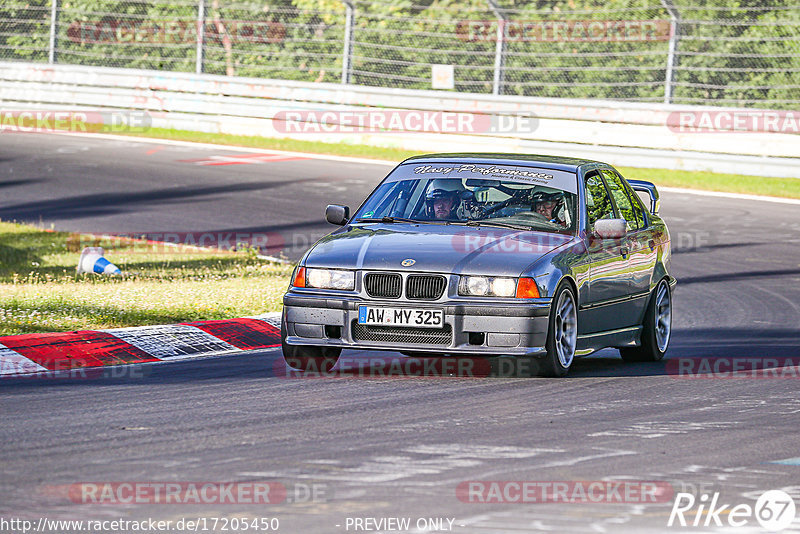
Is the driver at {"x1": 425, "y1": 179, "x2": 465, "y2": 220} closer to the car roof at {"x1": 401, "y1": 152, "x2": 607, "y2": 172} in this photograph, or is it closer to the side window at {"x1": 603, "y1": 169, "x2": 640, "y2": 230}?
the car roof at {"x1": 401, "y1": 152, "x2": 607, "y2": 172}

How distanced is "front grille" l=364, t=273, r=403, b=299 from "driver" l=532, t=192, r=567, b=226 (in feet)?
4.89

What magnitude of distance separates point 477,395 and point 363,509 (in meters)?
2.98

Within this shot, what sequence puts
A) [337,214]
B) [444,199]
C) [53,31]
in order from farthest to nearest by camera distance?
[53,31] < [337,214] < [444,199]

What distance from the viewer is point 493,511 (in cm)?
557

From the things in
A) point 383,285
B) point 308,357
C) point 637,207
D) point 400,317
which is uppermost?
point 637,207

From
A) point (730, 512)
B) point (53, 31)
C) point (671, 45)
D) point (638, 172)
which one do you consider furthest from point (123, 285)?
point (53, 31)

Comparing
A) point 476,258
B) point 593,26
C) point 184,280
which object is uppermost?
point 593,26

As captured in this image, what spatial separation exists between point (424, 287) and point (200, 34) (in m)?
20.8

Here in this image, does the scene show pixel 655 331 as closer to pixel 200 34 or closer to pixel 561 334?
pixel 561 334

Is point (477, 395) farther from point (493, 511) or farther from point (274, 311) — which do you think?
point (274, 311)

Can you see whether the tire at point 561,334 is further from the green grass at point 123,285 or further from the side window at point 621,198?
the green grass at point 123,285

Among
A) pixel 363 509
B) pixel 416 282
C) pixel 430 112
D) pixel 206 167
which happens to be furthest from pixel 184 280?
pixel 430 112

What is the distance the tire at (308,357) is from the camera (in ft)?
30.7

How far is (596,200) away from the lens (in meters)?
10.4
